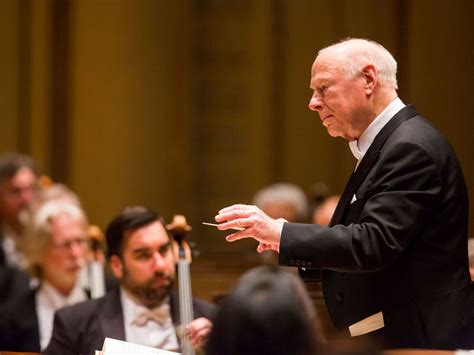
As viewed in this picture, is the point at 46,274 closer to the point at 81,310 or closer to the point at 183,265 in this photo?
the point at 81,310

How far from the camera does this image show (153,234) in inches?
181

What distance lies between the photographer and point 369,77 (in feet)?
10.7

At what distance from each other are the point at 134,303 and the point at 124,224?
0.39m

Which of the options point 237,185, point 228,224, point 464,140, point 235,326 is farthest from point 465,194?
point 237,185

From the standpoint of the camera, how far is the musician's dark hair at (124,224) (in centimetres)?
462

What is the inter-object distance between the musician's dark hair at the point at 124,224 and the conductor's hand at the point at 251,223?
163 centimetres

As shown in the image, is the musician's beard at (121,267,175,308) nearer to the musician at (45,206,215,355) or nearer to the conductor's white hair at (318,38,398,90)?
the musician at (45,206,215,355)

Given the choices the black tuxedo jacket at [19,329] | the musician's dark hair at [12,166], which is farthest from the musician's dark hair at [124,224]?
the musician's dark hair at [12,166]

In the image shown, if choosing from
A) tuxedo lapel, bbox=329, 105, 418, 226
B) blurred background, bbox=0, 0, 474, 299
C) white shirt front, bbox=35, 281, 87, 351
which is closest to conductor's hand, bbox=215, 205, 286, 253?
tuxedo lapel, bbox=329, 105, 418, 226

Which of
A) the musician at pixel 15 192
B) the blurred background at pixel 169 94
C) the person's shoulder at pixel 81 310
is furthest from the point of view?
the blurred background at pixel 169 94

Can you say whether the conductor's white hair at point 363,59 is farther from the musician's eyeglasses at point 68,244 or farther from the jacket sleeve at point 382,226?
the musician's eyeglasses at point 68,244

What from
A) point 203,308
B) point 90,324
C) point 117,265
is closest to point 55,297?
point 117,265

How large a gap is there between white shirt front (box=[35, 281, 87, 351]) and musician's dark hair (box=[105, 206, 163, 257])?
2.41ft

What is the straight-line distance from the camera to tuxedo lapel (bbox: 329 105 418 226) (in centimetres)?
321
